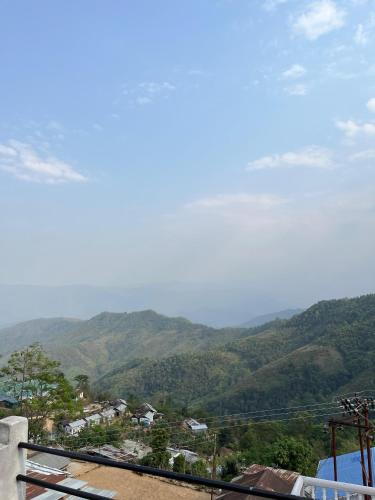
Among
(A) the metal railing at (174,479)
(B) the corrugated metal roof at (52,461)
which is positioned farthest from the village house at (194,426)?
(A) the metal railing at (174,479)

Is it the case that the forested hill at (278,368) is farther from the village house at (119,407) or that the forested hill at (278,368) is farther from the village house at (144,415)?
the village house at (119,407)

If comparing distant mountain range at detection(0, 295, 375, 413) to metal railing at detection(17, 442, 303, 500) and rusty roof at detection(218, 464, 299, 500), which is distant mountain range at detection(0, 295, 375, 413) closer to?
rusty roof at detection(218, 464, 299, 500)

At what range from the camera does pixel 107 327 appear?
579ft

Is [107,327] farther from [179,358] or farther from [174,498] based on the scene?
[174,498]

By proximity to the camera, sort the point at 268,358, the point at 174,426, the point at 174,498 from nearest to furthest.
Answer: the point at 174,498
the point at 174,426
the point at 268,358

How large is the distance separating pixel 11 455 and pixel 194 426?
40419mm

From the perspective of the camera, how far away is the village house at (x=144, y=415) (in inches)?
1539

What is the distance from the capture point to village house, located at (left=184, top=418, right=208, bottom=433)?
123ft

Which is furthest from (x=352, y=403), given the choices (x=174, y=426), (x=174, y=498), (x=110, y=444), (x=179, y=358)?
(x=179, y=358)

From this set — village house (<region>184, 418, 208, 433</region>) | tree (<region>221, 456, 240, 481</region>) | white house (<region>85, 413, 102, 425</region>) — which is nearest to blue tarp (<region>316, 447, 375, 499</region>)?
tree (<region>221, 456, 240, 481</region>)

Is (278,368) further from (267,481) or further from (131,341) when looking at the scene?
(131,341)

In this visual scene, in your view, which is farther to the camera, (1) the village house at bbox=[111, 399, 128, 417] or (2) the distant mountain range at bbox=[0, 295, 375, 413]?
(2) the distant mountain range at bbox=[0, 295, 375, 413]

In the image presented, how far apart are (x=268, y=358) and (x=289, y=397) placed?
22230 millimetres

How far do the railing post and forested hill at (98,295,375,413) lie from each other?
43975 millimetres
